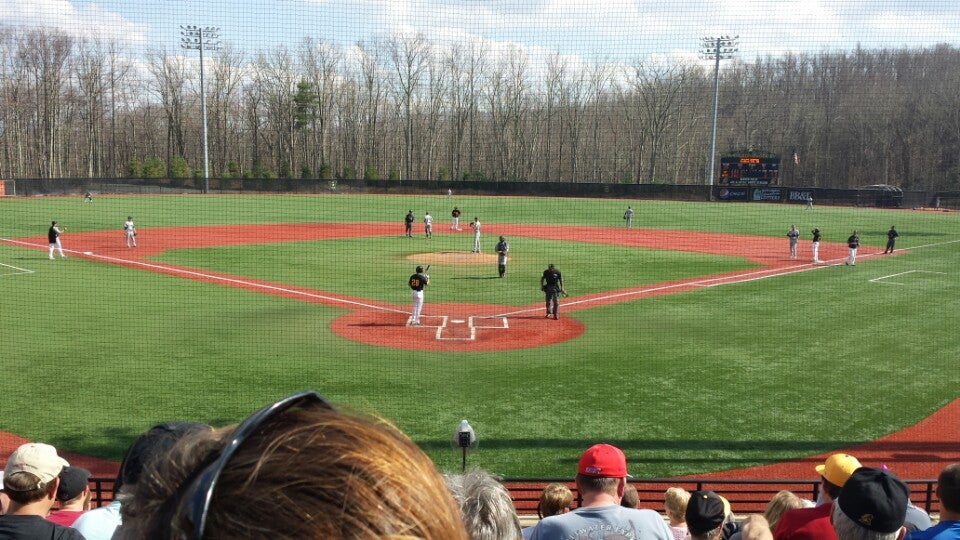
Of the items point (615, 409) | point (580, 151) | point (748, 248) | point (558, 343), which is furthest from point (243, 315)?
point (580, 151)

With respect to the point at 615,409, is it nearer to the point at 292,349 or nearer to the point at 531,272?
the point at 292,349

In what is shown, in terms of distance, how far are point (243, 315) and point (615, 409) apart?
10911 mm

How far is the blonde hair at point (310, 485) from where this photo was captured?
81 centimetres

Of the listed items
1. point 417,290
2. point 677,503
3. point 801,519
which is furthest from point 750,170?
point 801,519

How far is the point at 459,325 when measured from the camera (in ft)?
→ 59.4

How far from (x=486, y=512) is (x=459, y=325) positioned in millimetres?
15293

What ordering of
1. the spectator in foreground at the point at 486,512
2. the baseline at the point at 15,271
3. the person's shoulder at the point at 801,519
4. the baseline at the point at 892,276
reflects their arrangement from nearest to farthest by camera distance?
the spectator in foreground at the point at 486,512
the person's shoulder at the point at 801,519
the baseline at the point at 15,271
the baseline at the point at 892,276

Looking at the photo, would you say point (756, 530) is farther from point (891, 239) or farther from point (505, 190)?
point (505, 190)

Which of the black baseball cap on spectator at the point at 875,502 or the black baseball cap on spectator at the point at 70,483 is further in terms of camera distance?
the black baseball cap on spectator at the point at 70,483

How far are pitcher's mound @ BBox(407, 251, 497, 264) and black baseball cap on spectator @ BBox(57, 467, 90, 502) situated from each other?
80.2ft

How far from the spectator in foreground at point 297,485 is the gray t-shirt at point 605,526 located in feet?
7.99

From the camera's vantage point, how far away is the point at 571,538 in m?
3.15

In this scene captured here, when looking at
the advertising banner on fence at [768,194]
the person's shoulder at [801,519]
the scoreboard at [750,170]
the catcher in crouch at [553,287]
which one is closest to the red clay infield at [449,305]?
the catcher in crouch at [553,287]

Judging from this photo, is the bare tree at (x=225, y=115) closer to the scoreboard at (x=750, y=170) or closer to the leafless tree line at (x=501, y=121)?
the leafless tree line at (x=501, y=121)
